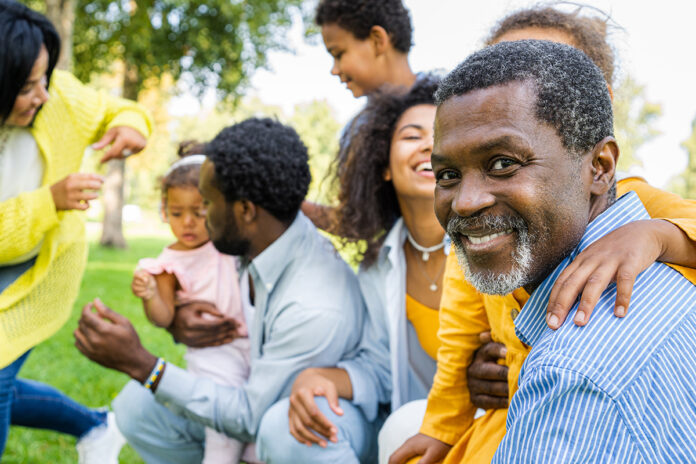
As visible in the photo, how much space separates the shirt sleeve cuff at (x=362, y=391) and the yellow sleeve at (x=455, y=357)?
540 millimetres

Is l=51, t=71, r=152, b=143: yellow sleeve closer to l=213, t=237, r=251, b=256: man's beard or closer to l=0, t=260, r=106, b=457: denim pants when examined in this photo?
l=213, t=237, r=251, b=256: man's beard

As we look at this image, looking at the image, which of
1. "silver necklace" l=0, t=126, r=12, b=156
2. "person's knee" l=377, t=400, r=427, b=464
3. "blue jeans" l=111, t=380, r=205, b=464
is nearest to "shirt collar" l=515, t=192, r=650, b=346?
"person's knee" l=377, t=400, r=427, b=464

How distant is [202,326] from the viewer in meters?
3.32

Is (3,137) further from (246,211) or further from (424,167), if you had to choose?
(424,167)

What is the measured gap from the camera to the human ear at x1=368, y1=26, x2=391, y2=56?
14.0ft

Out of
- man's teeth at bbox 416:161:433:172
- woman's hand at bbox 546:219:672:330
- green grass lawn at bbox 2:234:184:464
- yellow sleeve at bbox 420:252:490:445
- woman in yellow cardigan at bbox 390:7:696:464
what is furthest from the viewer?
green grass lawn at bbox 2:234:184:464

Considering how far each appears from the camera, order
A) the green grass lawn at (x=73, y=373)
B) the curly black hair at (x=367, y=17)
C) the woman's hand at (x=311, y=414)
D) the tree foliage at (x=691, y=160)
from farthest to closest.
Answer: the tree foliage at (x=691, y=160), the curly black hair at (x=367, y=17), the green grass lawn at (x=73, y=373), the woman's hand at (x=311, y=414)

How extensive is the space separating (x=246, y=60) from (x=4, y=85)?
38.9 ft

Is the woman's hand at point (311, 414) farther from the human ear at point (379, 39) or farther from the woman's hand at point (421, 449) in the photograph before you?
the human ear at point (379, 39)

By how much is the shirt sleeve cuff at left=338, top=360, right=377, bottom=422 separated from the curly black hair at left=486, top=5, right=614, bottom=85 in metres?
1.59

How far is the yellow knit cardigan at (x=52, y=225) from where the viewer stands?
8.56 ft

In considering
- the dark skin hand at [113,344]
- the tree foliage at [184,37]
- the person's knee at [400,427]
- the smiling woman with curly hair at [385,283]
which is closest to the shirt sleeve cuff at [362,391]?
the smiling woman with curly hair at [385,283]

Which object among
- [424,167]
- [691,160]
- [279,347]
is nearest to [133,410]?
[279,347]

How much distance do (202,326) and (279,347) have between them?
68 centimetres
